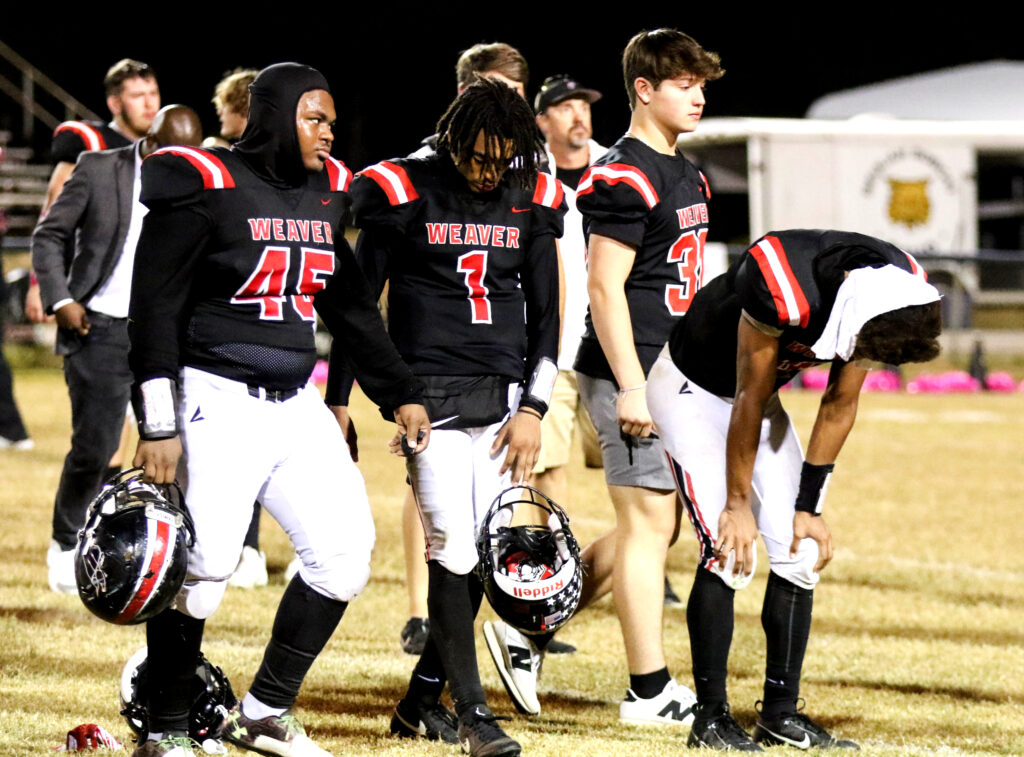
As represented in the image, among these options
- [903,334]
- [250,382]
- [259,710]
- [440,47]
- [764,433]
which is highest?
[440,47]

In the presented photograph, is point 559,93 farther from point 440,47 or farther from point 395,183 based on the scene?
point 440,47

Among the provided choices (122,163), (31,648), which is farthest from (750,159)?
(31,648)

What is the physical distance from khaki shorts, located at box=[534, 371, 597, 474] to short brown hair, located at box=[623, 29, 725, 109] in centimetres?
151

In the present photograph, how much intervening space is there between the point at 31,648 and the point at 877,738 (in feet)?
9.27

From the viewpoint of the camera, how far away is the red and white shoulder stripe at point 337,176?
3.85 m

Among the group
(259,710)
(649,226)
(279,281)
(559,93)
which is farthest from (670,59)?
(259,710)

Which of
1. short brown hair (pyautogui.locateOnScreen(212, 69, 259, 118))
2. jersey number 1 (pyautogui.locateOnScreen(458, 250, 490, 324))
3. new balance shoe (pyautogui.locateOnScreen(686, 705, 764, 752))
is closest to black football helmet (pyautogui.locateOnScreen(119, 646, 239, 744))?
jersey number 1 (pyautogui.locateOnScreen(458, 250, 490, 324))

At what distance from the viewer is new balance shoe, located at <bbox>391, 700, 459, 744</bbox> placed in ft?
13.8

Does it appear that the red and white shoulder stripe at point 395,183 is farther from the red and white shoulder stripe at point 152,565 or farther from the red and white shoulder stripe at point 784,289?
the red and white shoulder stripe at point 152,565

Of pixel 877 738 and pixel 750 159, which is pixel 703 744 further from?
pixel 750 159

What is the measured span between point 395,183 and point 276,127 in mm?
495

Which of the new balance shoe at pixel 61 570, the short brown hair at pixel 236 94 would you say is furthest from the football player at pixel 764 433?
the new balance shoe at pixel 61 570

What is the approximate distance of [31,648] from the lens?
516 centimetres

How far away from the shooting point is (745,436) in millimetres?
3918
